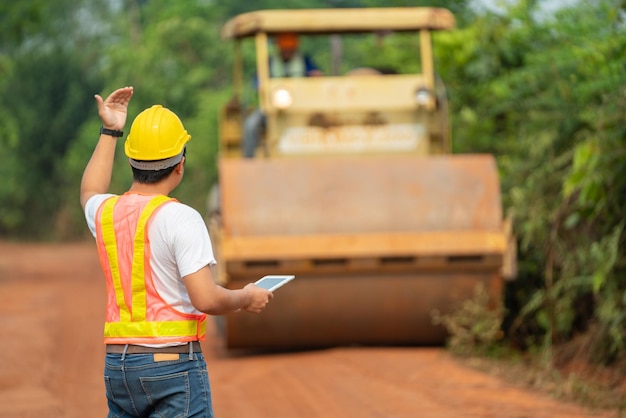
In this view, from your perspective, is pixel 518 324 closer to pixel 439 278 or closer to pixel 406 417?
pixel 439 278

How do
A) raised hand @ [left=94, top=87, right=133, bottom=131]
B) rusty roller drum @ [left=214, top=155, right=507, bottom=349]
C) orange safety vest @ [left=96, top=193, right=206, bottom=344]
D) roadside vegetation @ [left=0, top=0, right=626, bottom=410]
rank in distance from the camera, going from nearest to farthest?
orange safety vest @ [left=96, top=193, right=206, bottom=344], raised hand @ [left=94, top=87, right=133, bottom=131], roadside vegetation @ [left=0, top=0, right=626, bottom=410], rusty roller drum @ [left=214, top=155, right=507, bottom=349]

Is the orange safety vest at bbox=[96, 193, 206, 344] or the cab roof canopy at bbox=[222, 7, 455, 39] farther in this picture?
the cab roof canopy at bbox=[222, 7, 455, 39]

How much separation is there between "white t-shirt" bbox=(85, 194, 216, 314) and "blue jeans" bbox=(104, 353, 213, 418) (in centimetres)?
20

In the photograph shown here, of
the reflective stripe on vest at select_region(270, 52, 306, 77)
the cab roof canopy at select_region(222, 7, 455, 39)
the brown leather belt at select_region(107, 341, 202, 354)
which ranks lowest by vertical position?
the brown leather belt at select_region(107, 341, 202, 354)

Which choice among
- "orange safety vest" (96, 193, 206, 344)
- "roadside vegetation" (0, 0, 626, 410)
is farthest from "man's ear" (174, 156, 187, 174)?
"roadside vegetation" (0, 0, 626, 410)

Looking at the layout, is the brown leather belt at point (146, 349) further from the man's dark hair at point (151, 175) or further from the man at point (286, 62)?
the man at point (286, 62)

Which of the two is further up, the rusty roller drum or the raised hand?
the raised hand

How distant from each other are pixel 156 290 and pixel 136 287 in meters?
0.07

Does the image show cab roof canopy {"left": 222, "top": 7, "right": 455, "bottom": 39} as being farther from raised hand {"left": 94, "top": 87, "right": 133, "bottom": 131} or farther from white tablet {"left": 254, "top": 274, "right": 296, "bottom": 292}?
white tablet {"left": 254, "top": 274, "right": 296, "bottom": 292}

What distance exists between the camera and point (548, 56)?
1088 cm

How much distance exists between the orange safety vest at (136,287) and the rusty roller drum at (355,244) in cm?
469

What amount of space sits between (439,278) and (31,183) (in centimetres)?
2911

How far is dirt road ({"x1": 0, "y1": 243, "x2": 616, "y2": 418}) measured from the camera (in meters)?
7.41

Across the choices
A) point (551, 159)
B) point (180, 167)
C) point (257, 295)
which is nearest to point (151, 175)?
point (180, 167)
